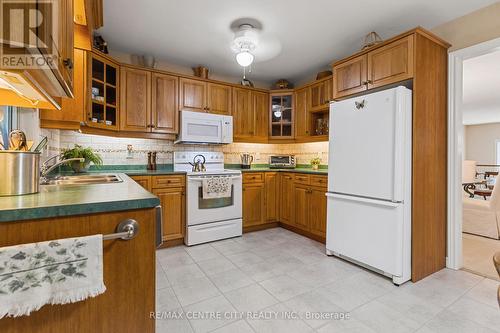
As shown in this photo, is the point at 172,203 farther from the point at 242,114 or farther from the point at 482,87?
the point at 482,87

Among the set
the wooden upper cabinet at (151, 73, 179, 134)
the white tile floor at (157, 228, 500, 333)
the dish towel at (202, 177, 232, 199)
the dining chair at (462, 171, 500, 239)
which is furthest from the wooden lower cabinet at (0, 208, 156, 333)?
the dining chair at (462, 171, 500, 239)

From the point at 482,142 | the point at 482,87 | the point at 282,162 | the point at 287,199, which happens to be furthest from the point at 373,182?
the point at 482,142

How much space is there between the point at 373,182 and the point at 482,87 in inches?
174

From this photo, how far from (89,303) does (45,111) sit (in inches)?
72.5

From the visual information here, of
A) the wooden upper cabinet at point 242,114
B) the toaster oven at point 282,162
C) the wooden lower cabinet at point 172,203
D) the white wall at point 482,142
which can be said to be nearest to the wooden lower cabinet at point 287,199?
the toaster oven at point 282,162

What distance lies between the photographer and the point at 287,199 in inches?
147

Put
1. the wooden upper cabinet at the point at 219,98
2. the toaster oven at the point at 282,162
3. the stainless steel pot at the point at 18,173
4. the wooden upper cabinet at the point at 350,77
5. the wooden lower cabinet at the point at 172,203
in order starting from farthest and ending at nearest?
the toaster oven at the point at 282,162 → the wooden upper cabinet at the point at 219,98 → the wooden lower cabinet at the point at 172,203 → the wooden upper cabinet at the point at 350,77 → the stainless steel pot at the point at 18,173

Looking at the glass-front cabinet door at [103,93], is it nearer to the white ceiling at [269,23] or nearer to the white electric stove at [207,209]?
the white ceiling at [269,23]

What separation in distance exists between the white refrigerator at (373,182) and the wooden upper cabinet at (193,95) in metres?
1.84

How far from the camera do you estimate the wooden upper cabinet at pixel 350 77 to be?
8.22 feet

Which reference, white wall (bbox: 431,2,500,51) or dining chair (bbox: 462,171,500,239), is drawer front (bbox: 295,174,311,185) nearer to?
white wall (bbox: 431,2,500,51)

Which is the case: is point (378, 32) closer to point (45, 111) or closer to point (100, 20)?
point (100, 20)

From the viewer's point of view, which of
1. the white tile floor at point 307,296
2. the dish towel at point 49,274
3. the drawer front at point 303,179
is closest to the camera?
the dish towel at point 49,274

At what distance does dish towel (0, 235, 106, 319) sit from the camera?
684 mm
